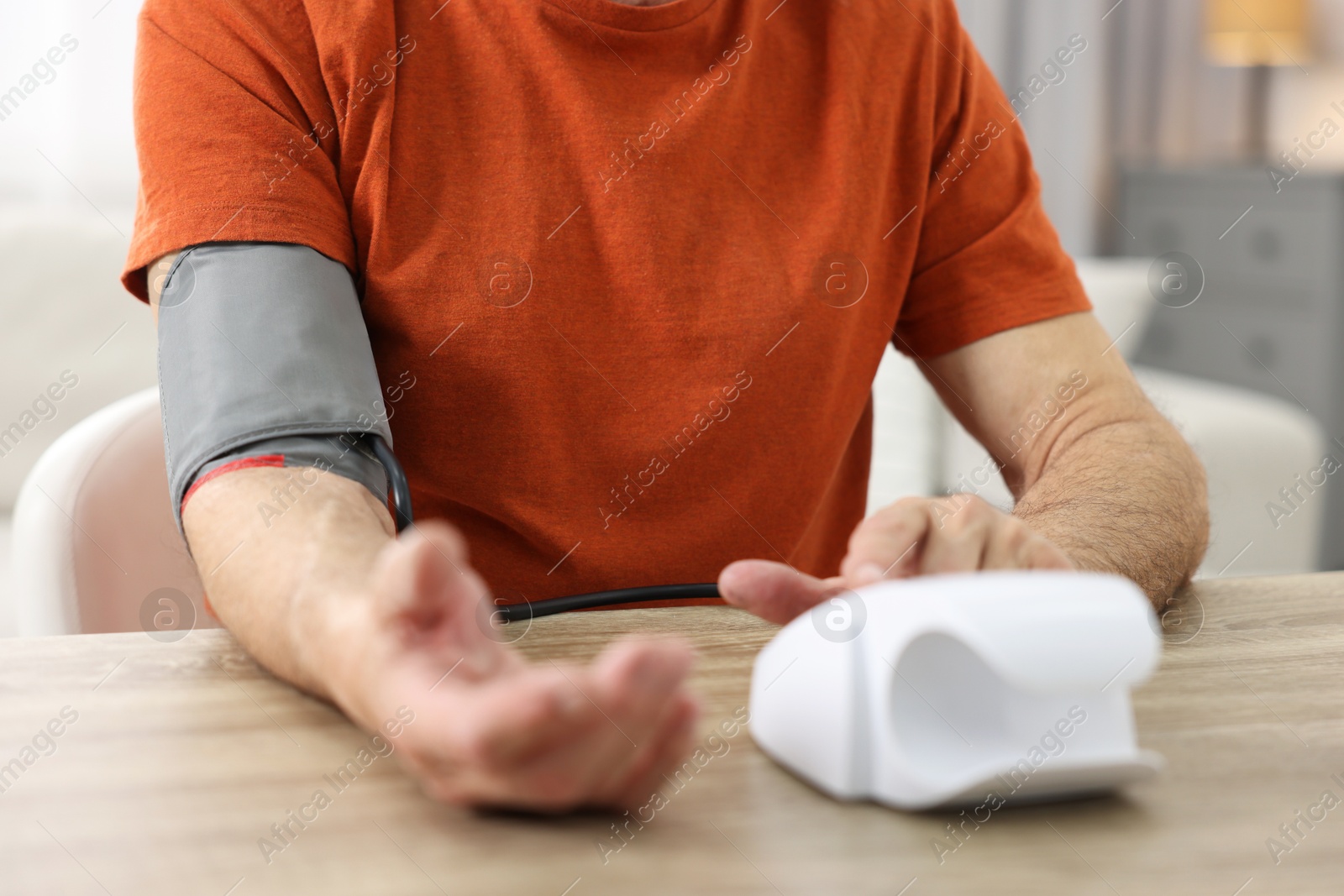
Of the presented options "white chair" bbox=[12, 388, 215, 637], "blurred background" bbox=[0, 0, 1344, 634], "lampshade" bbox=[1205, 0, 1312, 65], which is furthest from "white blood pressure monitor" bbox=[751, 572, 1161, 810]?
"lampshade" bbox=[1205, 0, 1312, 65]

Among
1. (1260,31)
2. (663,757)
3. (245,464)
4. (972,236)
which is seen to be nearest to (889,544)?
(663,757)

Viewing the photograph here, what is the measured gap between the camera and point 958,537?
514 millimetres

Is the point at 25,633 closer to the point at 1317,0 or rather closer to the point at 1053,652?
the point at 1053,652

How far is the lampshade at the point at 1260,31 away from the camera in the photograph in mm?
3111

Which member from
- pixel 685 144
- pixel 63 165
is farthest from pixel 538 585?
pixel 63 165

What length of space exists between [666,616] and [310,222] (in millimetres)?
316

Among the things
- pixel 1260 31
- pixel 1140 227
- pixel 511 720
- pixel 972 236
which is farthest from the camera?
pixel 1140 227

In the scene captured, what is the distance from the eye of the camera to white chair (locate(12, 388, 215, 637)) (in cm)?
82

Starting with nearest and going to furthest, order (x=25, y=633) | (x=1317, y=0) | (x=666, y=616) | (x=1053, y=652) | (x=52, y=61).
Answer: (x=1053, y=652)
(x=666, y=616)
(x=25, y=633)
(x=52, y=61)
(x=1317, y=0)

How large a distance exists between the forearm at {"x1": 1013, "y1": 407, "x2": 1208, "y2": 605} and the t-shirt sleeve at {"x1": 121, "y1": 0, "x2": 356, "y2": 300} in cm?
48

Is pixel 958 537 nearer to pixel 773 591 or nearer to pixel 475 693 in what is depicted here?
pixel 773 591

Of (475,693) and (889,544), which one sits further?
(889,544)

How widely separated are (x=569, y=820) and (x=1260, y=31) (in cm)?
339

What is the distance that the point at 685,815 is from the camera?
0.39 meters
